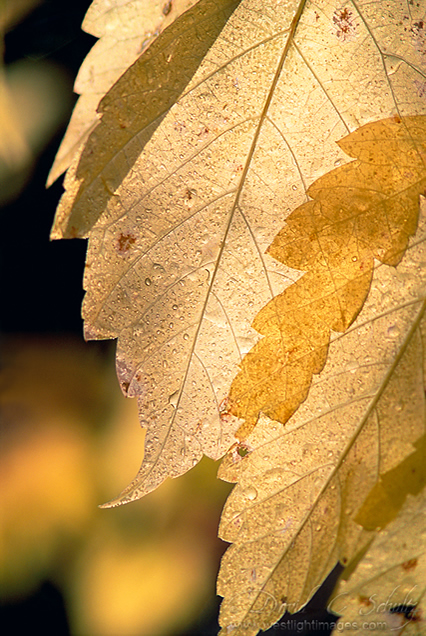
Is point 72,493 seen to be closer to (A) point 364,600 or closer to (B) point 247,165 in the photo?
(A) point 364,600

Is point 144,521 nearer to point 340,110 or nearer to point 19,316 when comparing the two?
point 19,316

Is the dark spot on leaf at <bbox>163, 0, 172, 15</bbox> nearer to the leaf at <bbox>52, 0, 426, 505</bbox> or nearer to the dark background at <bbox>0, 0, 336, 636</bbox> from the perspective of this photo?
the leaf at <bbox>52, 0, 426, 505</bbox>

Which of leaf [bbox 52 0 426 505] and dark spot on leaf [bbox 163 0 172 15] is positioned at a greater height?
dark spot on leaf [bbox 163 0 172 15]

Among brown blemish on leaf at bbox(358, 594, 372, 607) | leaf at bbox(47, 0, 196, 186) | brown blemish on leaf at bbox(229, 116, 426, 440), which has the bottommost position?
brown blemish on leaf at bbox(358, 594, 372, 607)

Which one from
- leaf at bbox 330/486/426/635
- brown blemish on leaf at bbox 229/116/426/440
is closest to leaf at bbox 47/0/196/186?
brown blemish on leaf at bbox 229/116/426/440

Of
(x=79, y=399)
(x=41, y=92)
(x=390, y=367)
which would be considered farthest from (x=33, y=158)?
(x=390, y=367)
